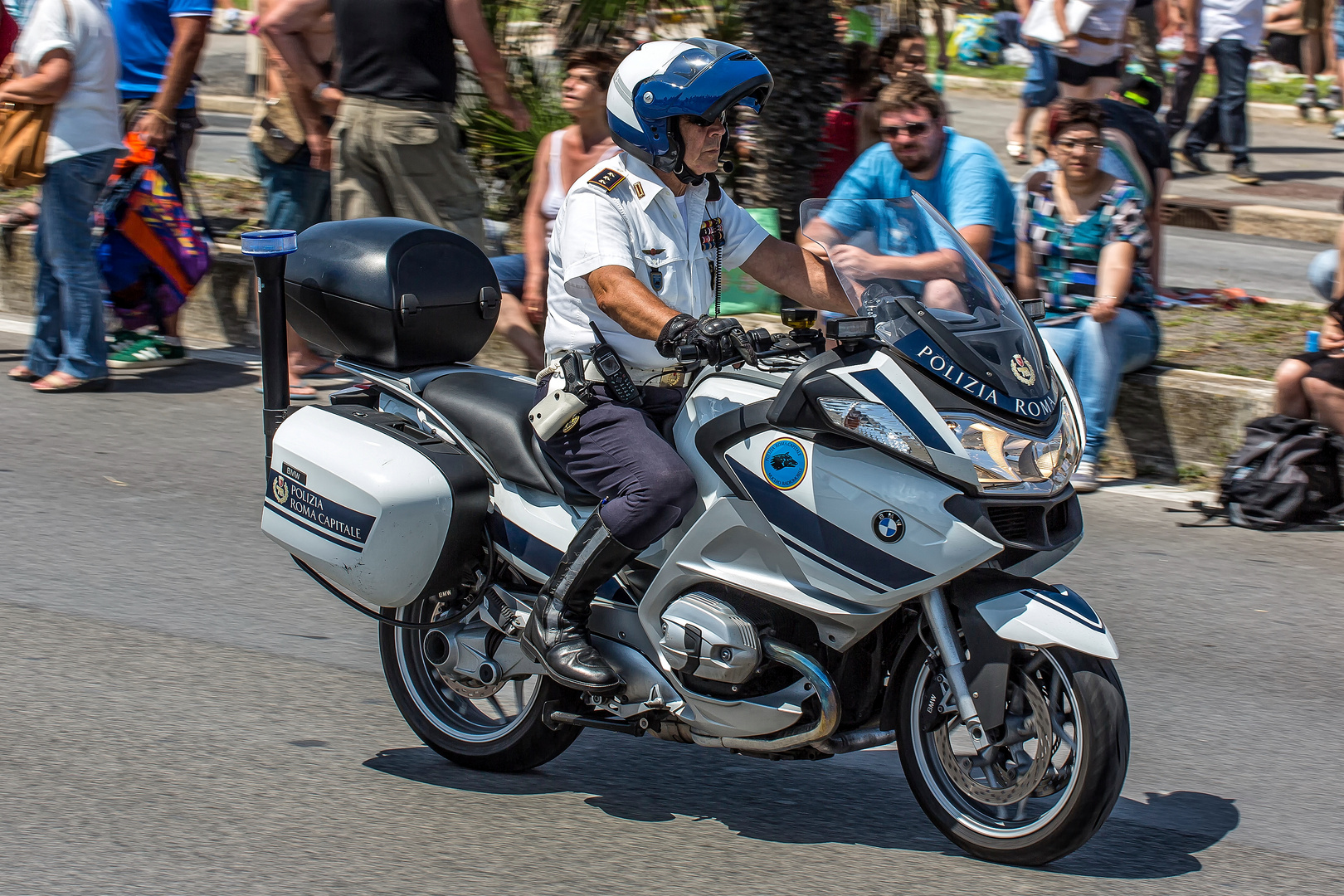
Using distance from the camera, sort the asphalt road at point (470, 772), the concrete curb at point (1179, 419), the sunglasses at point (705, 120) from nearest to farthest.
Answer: the asphalt road at point (470, 772) → the sunglasses at point (705, 120) → the concrete curb at point (1179, 419)

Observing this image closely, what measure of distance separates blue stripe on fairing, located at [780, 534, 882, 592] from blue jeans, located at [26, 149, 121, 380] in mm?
5371

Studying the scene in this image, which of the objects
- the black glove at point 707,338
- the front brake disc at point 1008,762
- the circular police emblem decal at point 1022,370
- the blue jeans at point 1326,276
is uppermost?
the black glove at point 707,338

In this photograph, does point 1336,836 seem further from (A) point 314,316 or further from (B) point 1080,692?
(A) point 314,316

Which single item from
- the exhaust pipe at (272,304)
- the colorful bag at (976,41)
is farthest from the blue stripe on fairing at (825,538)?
the colorful bag at (976,41)

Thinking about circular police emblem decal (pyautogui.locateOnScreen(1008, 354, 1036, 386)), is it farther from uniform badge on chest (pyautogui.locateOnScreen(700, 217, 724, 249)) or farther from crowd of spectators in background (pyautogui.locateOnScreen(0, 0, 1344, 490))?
crowd of spectators in background (pyautogui.locateOnScreen(0, 0, 1344, 490))

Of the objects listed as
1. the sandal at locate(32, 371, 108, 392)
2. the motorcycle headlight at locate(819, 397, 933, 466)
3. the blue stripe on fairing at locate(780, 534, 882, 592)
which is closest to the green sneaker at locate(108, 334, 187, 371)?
the sandal at locate(32, 371, 108, 392)

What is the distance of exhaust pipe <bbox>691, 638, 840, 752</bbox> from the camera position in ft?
12.0

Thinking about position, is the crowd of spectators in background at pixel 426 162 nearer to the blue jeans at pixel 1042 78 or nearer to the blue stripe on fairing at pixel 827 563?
the blue jeans at pixel 1042 78

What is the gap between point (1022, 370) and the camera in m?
3.54

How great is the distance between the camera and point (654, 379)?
403 cm

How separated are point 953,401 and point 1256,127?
565 inches

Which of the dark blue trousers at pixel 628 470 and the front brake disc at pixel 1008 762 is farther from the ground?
the dark blue trousers at pixel 628 470

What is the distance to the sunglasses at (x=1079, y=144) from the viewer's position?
705 centimetres

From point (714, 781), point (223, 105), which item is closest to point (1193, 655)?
point (714, 781)
